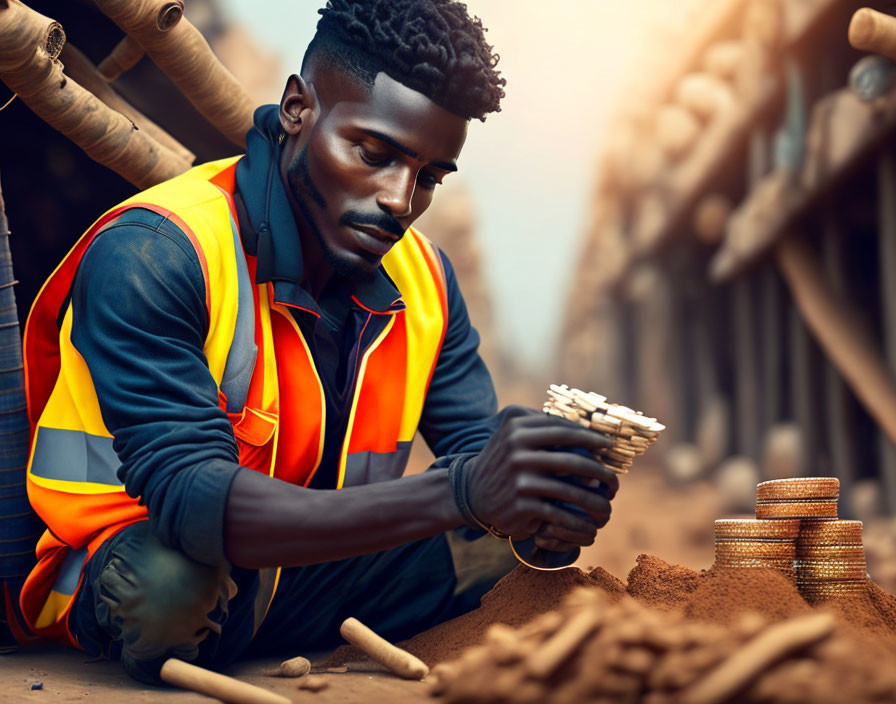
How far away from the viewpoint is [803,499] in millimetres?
2240

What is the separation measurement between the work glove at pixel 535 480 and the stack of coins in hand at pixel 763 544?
0.48 metres

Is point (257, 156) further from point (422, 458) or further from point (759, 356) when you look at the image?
point (422, 458)

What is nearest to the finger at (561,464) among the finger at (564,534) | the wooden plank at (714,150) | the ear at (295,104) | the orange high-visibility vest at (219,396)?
the finger at (564,534)

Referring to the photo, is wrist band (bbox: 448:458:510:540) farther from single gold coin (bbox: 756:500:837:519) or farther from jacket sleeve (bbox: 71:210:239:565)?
single gold coin (bbox: 756:500:837:519)

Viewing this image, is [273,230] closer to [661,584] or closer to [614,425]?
[614,425]

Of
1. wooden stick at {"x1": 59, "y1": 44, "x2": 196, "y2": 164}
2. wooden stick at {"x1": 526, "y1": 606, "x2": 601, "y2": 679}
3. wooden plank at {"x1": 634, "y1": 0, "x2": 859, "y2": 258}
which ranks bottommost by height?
wooden stick at {"x1": 526, "y1": 606, "x2": 601, "y2": 679}

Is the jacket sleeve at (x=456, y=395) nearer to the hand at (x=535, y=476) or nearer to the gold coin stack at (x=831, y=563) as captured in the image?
the hand at (x=535, y=476)

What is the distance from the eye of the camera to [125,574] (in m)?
1.96

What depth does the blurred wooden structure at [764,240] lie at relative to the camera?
4379mm

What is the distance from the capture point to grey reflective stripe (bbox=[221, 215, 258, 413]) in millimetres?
2156

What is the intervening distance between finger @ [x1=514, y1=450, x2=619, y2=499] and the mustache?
719 millimetres

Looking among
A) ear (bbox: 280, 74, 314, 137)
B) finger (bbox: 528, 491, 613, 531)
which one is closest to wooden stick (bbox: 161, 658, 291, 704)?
finger (bbox: 528, 491, 613, 531)

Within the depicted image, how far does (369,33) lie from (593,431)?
1058 millimetres

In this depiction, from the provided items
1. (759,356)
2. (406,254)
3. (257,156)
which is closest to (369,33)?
(257,156)
